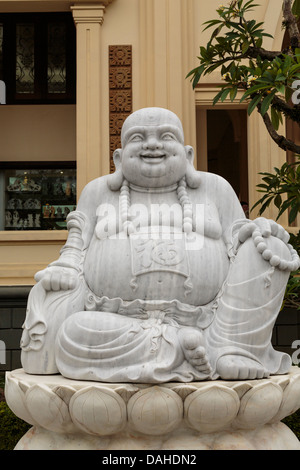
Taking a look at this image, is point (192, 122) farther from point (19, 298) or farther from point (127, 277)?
point (127, 277)

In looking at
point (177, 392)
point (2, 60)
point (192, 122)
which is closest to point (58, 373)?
point (177, 392)

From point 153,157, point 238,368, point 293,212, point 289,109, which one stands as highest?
point 289,109

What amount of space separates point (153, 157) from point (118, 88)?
401 centimetres

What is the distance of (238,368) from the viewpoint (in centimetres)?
314

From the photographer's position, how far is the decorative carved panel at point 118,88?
748 cm

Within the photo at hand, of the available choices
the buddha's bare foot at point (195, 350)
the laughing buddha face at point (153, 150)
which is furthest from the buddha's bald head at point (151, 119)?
the buddha's bare foot at point (195, 350)

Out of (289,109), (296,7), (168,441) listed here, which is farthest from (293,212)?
(168,441)

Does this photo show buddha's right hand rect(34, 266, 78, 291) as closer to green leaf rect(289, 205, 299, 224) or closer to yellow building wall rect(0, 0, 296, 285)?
green leaf rect(289, 205, 299, 224)

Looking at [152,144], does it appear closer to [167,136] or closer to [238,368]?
[167,136]

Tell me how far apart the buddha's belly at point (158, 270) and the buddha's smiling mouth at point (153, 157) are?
528 mm

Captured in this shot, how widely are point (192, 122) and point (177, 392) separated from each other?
16.3ft

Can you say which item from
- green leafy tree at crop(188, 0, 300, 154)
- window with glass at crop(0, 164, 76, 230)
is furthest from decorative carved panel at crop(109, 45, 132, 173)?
green leafy tree at crop(188, 0, 300, 154)

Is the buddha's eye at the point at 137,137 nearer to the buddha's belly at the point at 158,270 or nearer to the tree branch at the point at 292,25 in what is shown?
the buddha's belly at the point at 158,270
